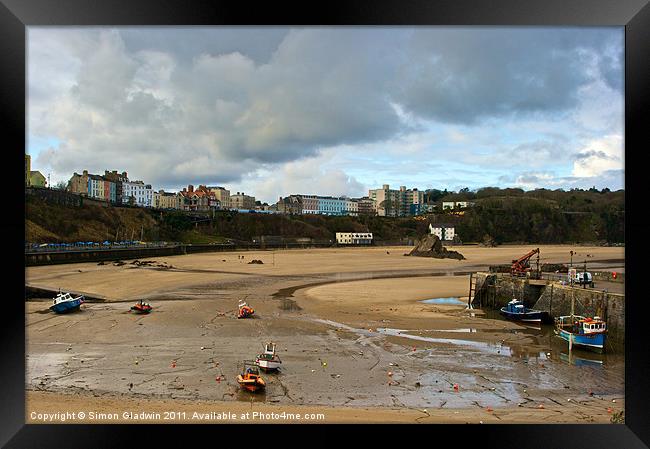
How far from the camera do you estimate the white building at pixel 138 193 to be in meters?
40.0

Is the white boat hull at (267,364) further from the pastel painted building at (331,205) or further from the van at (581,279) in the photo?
the pastel painted building at (331,205)

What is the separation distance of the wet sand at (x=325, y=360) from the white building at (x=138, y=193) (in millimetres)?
25911

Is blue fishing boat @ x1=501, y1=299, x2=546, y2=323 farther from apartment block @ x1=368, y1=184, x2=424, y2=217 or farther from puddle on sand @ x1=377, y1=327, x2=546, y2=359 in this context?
apartment block @ x1=368, y1=184, x2=424, y2=217

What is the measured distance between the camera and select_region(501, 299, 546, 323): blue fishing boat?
11.8 m

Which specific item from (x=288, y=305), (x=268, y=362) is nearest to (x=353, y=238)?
(x=288, y=305)

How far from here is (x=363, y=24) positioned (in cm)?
421

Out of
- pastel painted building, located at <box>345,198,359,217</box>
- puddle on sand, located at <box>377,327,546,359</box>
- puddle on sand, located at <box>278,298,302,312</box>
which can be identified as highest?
pastel painted building, located at <box>345,198,359,217</box>

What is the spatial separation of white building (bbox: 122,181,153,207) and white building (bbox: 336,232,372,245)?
63.7 feet

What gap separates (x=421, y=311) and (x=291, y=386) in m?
6.95

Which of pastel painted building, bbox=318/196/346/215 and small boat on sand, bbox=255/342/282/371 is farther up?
pastel painted building, bbox=318/196/346/215

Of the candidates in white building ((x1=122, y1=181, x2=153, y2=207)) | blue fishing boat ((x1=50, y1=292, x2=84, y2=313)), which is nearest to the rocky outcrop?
white building ((x1=122, y1=181, x2=153, y2=207))

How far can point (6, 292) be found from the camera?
13.5 feet

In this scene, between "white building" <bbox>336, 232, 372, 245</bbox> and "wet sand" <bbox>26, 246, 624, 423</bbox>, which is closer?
"wet sand" <bbox>26, 246, 624, 423</bbox>

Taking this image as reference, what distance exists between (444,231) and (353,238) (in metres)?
9.45
